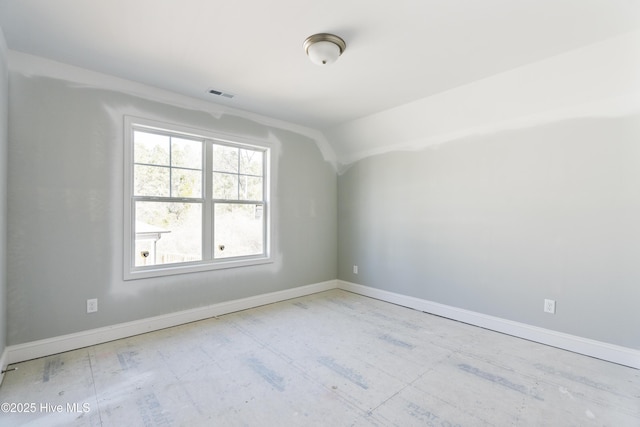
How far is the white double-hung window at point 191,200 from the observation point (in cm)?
304

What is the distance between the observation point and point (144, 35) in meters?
2.19

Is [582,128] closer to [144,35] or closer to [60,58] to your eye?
[144,35]

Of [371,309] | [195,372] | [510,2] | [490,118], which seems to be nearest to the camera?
[510,2]

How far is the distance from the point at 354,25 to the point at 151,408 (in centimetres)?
290

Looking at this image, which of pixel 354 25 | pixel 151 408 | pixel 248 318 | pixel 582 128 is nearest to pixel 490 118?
pixel 582 128

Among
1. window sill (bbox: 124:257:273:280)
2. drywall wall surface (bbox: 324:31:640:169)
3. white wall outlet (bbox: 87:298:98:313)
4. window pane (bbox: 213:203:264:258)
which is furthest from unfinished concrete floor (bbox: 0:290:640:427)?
drywall wall surface (bbox: 324:31:640:169)

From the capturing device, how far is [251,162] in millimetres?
3977

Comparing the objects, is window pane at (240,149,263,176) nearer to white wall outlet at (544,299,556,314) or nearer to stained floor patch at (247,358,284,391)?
stained floor patch at (247,358,284,391)

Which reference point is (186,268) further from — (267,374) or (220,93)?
(220,93)

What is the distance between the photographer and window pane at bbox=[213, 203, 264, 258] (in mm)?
3662

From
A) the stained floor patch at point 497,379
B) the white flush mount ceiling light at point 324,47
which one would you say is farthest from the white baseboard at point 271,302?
the white flush mount ceiling light at point 324,47

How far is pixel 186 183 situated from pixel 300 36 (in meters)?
2.08

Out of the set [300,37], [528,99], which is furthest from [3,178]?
[528,99]

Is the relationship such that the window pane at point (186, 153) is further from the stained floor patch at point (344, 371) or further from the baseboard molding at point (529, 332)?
the baseboard molding at point (529, 332)
